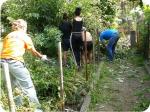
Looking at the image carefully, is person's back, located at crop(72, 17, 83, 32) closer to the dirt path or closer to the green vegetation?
the green vegetation

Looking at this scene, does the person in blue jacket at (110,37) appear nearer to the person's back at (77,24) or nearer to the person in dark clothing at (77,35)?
the person in dark clothing at (77,35)

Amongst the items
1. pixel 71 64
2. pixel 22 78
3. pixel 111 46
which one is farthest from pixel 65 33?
pixel 22 78

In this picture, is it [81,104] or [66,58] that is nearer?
[81,104]

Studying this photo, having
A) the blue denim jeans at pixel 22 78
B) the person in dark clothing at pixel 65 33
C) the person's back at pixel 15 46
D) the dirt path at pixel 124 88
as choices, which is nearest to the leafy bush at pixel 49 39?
the person in dark clothing at pixel 65 33

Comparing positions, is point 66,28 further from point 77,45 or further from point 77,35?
point 77,45

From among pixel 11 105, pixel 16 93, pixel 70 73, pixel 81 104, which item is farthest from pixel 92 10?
pixel 11 105

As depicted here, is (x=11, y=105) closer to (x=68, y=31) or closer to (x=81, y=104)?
(x=81, y=104)

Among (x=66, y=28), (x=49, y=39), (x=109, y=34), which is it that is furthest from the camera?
(x=109, y=34)

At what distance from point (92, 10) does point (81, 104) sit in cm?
708

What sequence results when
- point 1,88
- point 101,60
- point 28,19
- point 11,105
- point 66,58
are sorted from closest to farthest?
point 11,105
point 1,88
point 66,58
point 28,19
point 101,60

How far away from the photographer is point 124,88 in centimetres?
1081

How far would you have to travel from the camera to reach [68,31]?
42.1 ft

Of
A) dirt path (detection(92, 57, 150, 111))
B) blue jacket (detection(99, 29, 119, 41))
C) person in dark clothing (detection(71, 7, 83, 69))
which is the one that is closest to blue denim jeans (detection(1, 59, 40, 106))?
dirt path (detection(92, 57, 150, 111))

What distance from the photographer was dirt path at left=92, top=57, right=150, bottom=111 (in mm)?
9000
